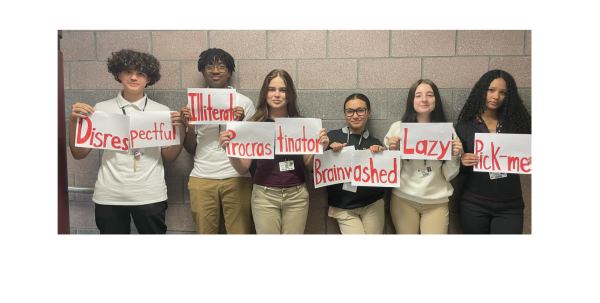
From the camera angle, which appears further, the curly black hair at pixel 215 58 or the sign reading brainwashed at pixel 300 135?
the curly black hair at pixel 215 58

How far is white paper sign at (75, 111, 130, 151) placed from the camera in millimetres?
2027

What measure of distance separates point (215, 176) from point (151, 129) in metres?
0.49

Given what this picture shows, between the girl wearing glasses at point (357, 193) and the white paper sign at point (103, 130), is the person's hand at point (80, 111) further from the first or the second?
the girl wearing glasses at point (357, 193)

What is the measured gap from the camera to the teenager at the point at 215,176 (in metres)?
2.13

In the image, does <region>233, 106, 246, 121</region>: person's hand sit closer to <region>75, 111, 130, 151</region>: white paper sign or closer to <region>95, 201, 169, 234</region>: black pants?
<region>75, 111, 130, 151</region>: white paper sign

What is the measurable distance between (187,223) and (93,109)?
0.98m

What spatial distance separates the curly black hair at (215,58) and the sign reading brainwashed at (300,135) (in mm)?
540

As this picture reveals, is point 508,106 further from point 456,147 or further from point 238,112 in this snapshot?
point 238,112

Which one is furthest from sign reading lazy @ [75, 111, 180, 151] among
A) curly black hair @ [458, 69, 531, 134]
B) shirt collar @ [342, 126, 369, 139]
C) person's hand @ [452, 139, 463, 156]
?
curly black hair @ [458, 69, 531, 134]

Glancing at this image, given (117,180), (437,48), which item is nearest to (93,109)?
(117,180)

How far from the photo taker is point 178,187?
2387 millimetres

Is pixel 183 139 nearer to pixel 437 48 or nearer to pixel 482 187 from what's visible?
pixel 437 48

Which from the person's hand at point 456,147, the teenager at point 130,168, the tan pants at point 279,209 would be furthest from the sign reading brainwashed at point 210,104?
the person's hand at point 456,147

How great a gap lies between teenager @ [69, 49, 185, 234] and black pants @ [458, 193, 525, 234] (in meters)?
1.92
